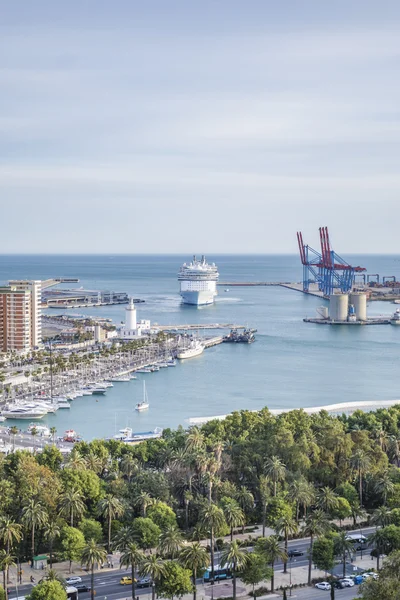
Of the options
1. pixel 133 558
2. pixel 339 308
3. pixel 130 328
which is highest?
pixel 339 308

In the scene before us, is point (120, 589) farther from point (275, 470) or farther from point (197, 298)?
point (197, 298)

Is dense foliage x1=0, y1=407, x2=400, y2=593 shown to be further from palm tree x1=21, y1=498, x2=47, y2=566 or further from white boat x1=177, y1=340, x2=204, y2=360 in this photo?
white boat x1=177, y1=340, x2=204, y2=360

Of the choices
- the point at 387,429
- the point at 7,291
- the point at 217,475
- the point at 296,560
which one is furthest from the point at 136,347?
the point at 296,560

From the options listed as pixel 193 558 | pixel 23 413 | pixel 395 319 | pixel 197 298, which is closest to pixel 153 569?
pixel 193 558

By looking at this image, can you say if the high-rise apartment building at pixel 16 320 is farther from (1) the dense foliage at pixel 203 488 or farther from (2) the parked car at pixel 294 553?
(2) the parked car at pixel 294 553

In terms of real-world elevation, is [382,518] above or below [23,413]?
above

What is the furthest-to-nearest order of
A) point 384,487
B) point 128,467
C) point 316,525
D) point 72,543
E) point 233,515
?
1. point 128,467
2. point 384,487
3. point 233,515
4. point 316,525
5. point 72,543

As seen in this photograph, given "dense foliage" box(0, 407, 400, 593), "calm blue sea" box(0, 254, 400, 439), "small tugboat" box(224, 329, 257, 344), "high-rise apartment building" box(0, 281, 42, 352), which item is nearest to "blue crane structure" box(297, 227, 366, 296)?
"calm blue sea" box(0, 254, 400, 439)
